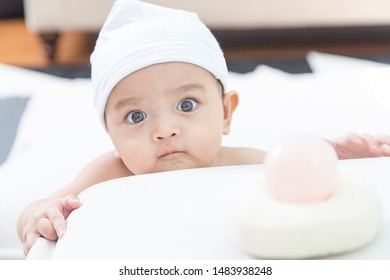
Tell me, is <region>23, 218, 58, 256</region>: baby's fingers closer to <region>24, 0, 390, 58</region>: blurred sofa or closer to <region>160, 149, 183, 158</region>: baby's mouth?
<region>160, 149, 183, 158</region>: baby's mouth

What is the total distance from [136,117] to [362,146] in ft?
0.53

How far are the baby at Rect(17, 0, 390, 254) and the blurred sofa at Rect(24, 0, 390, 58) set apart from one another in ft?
1.99

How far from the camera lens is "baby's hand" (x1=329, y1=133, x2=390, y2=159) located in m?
0.53

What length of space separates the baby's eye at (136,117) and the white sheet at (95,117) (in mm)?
141

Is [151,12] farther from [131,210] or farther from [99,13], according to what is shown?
[99,13]

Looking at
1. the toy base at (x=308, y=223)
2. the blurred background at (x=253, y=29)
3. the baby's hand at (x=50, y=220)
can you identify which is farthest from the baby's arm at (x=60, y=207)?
the blurred background at (x=253, y=29)

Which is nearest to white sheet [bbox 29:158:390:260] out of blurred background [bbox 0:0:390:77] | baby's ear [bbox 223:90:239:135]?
baby's ear [bbox 223:90:239:135]

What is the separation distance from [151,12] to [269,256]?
0.22 metres

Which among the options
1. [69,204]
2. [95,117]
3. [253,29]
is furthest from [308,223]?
[253,29]

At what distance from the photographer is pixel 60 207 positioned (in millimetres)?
449

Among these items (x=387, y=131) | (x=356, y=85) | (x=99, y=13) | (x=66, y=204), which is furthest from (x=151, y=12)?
(x=99, y=13)

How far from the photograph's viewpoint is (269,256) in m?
0.35

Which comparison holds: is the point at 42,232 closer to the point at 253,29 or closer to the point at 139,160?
the point at 139,160

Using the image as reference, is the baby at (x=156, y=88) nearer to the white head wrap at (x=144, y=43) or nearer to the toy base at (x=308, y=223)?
the white head wrap at (x=144, y=43)
